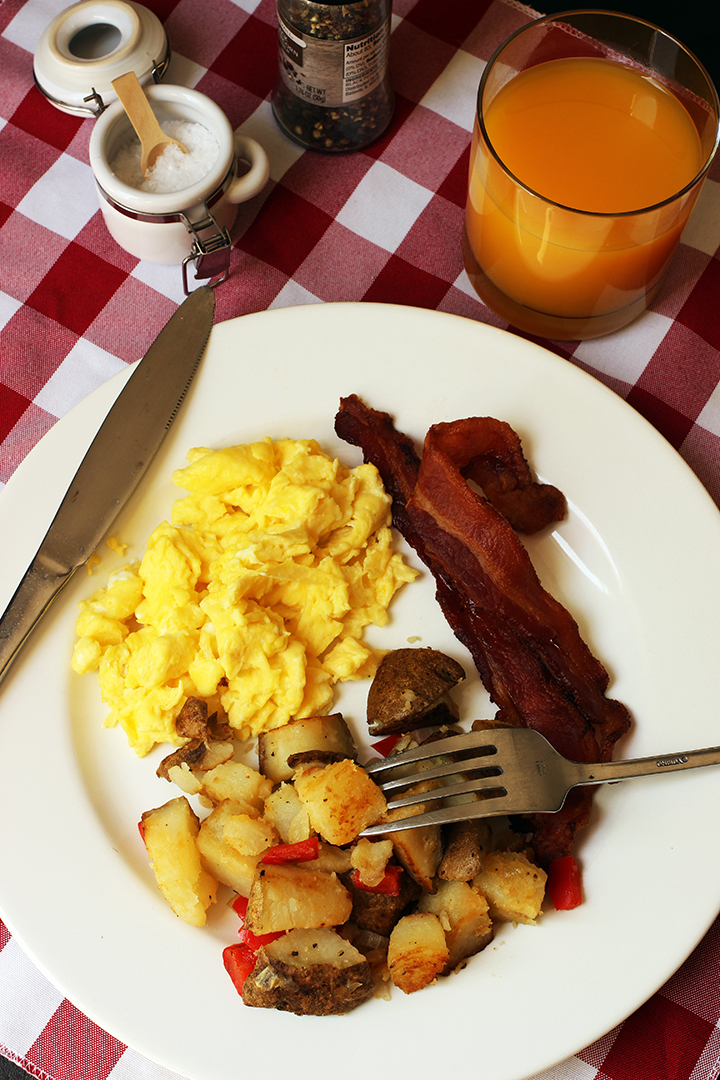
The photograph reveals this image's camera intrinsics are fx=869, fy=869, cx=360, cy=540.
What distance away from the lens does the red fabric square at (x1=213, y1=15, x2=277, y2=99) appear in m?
2.85

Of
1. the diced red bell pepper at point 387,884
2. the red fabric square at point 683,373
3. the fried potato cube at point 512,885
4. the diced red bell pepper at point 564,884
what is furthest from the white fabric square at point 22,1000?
the red fabric square at point 683,373

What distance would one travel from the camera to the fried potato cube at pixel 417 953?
1838 mm

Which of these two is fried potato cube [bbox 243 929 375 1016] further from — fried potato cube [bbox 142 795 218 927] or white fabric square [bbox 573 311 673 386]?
white fabric square [bbox 573 311 673 386]

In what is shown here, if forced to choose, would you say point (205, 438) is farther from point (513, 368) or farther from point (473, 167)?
point (473, 167)

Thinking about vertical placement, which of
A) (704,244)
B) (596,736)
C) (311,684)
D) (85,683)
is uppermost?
(704,244)

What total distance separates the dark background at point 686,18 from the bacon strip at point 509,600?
1764mm

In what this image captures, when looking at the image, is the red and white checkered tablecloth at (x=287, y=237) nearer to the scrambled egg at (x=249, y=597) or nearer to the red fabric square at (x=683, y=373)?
the red fabric square at (x=683, y=373)

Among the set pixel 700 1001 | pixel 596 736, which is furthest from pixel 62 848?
pixel 700 1001

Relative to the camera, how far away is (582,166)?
7.17ft

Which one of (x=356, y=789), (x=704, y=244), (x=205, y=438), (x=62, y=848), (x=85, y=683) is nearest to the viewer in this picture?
(x=356, y=789)

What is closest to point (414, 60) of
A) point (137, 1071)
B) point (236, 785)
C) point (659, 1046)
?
point (236, 785)

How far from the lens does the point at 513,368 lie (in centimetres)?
237

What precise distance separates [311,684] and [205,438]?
740 mm

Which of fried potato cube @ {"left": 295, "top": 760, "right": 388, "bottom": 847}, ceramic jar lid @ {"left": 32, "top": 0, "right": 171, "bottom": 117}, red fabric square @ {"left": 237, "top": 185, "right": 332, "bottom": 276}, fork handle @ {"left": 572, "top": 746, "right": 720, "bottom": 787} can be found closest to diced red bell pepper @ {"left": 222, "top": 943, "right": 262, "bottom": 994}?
fried potato cube @ {"left": 295, "top": 760, "right": 388, "bottom": 847}
